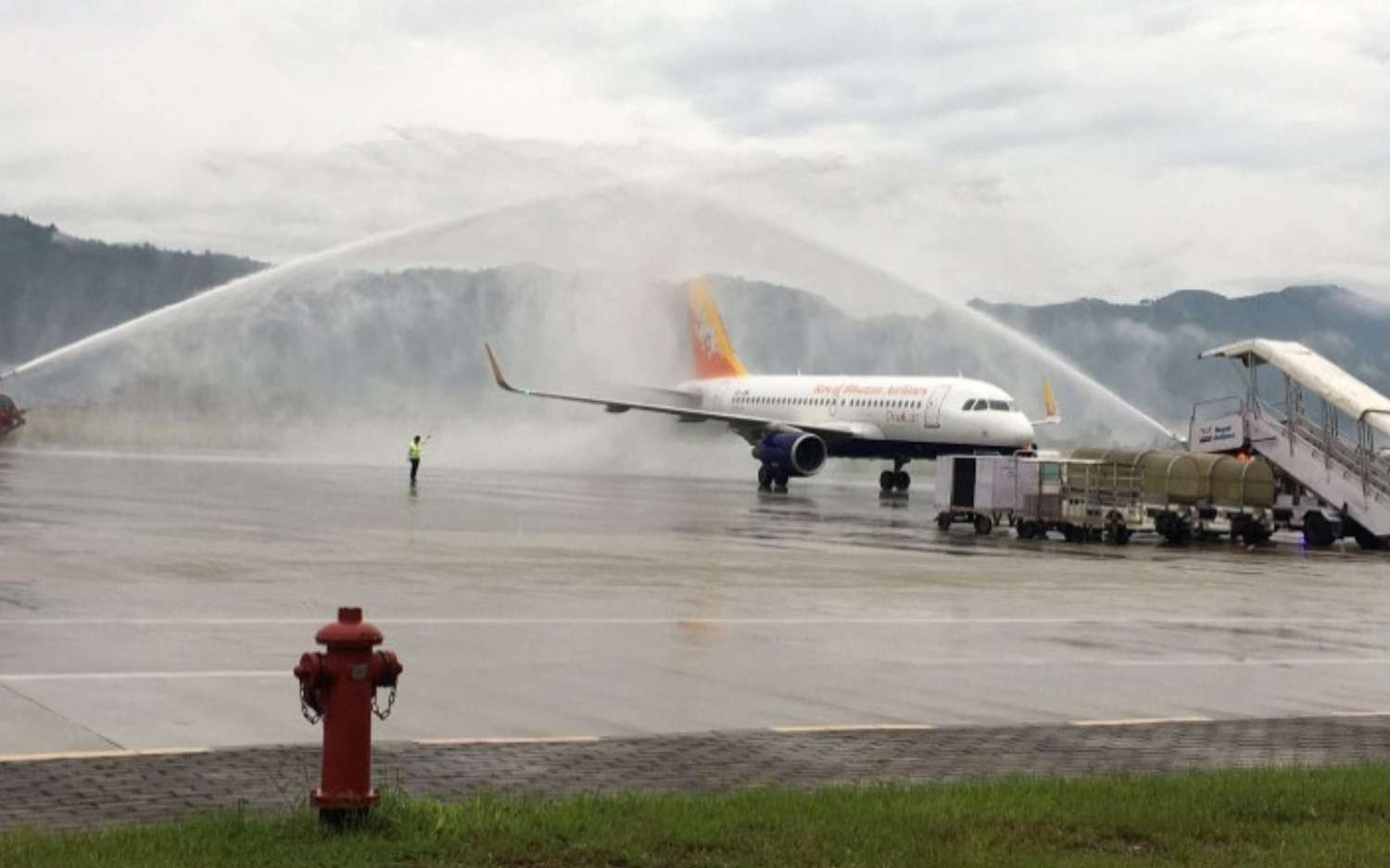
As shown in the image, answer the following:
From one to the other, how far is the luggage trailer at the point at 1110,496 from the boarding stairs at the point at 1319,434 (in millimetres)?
1406

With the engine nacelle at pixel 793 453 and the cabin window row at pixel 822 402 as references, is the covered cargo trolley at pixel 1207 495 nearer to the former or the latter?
the cabin window row at pixel 822 402

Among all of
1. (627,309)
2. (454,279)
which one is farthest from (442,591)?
(454,279)

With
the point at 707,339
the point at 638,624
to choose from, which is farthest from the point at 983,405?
the point at 638,624

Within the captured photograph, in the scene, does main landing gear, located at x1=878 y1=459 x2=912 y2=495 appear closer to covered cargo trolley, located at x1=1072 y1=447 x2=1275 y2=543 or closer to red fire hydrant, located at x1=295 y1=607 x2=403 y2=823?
covered cargo trolley, located at x1=1072 y1=447 x2=1275 y2=543

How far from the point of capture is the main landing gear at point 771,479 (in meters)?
62.8

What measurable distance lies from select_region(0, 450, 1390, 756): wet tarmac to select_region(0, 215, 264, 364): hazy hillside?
9922 centimetres

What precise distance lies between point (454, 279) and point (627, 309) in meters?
17.1

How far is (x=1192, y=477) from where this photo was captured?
43469 mm

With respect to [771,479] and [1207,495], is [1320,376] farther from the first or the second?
[771,479]

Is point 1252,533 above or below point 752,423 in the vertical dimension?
below

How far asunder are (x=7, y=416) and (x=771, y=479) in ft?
109

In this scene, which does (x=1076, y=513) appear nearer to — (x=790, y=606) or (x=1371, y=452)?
(x=1371, y=452)

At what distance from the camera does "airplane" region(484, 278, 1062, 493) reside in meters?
60.0

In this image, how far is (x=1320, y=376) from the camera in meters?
45.1
